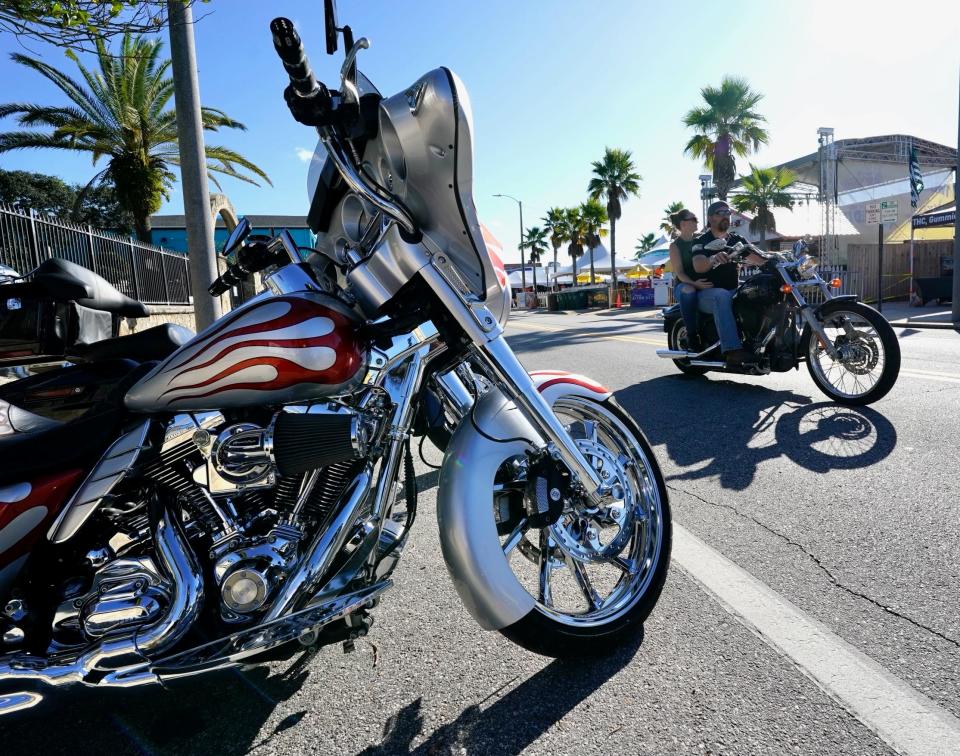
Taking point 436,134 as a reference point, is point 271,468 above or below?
below

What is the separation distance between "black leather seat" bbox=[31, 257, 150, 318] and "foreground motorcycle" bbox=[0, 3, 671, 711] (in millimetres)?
407

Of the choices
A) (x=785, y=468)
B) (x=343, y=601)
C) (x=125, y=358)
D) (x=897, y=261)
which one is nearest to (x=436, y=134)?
(x=343, y=601)

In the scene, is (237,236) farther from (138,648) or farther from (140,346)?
(138,648)

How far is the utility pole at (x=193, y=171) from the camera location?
5391mm

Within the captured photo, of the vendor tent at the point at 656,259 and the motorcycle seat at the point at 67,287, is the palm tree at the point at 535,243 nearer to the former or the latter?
the vendor tent at the point at 656,259

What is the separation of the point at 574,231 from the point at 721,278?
48.7 metres

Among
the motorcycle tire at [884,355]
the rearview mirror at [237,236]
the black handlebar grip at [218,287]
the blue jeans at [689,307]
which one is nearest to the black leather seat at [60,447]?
the rearview mirror at [237,236]

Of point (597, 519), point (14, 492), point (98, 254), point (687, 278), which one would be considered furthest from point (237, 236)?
point (98, 254)

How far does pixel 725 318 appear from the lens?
5.68 metres

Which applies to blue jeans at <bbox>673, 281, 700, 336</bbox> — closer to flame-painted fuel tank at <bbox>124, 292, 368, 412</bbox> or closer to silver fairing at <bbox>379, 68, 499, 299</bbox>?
silver fairing at <bbox>379, 68, 499, 299</bbox>

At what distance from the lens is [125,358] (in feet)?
7.43

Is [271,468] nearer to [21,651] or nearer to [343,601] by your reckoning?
[343,601]

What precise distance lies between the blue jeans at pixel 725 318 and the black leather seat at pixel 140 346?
476cm

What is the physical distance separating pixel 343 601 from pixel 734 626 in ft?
4.12
